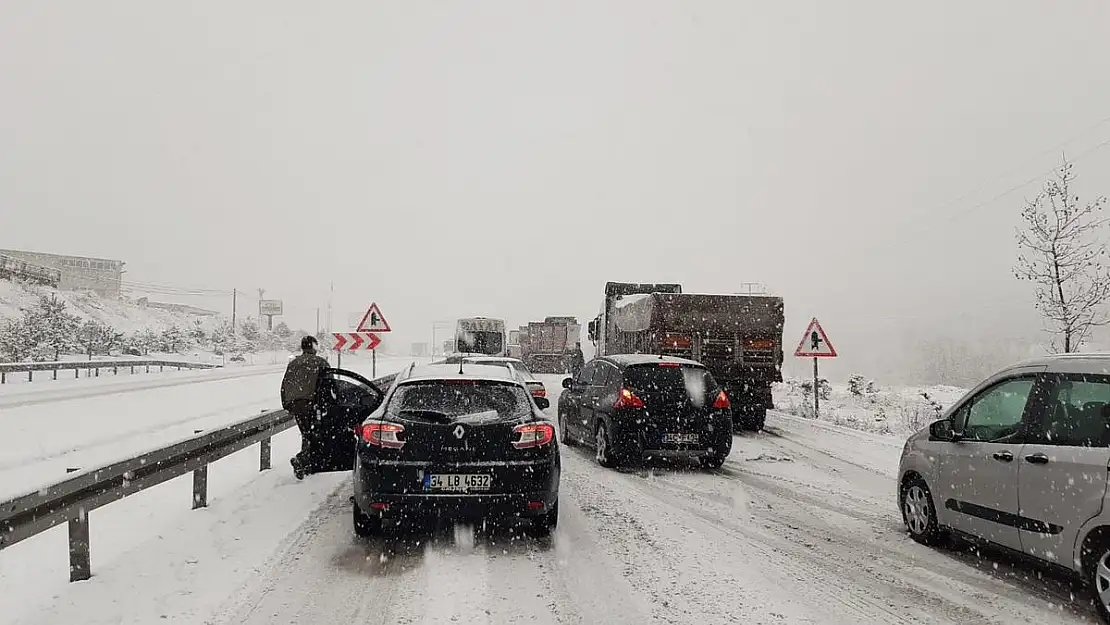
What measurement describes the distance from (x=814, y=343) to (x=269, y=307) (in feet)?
338

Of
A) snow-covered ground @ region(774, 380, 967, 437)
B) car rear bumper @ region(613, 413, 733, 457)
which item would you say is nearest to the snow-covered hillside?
snow-covered ground @ region(774, 380, 967, 437)

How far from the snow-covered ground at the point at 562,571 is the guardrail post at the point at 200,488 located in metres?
0.22

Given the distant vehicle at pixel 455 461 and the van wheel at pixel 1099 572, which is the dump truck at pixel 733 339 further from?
the van wheel at pixel 1099 572

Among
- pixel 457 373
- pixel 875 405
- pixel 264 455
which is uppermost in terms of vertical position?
pixel 457 373

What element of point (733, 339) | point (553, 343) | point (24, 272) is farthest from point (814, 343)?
point (24, 272)

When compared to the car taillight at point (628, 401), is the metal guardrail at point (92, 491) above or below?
below

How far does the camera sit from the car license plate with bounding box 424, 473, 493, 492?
6.07 metres

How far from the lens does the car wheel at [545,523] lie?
21.4 feet

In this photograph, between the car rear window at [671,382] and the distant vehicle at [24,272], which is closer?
the car rear window at [671,382]

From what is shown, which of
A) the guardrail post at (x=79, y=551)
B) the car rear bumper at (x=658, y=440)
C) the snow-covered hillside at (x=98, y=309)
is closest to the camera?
the guardrail post at (x=79, y=551)

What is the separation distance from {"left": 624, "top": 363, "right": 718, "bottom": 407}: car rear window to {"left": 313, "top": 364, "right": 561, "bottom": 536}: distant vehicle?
3.98 metres

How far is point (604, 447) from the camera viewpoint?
34.4 feet

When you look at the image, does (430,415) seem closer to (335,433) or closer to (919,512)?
(335,433)

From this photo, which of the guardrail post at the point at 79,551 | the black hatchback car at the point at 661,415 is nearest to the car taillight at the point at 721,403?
the black hatchback car at the point at 661,415
